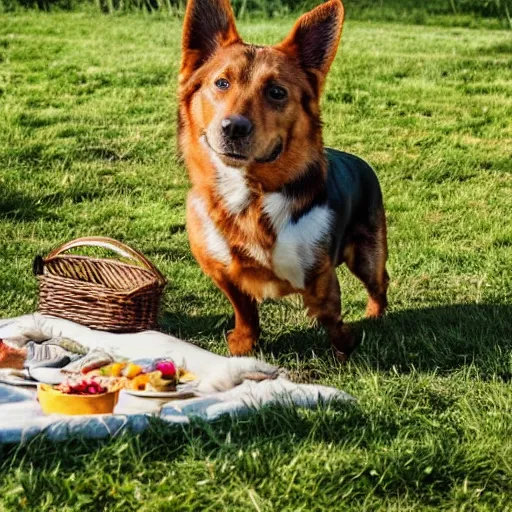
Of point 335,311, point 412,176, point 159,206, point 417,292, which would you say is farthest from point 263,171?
point 412,176

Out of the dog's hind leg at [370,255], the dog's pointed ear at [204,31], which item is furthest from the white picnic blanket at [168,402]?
the dog's pointed ear at [204,31]

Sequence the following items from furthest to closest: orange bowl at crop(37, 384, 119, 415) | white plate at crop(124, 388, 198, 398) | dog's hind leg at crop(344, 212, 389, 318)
Answer: 1. dog's hind leg at crop(344, 212, 389, 318)
2. white plate at crop(124, 388, 198, 398)
3. orange bowl at crop(37, 384, 119, 415)

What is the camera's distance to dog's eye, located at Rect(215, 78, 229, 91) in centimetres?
365

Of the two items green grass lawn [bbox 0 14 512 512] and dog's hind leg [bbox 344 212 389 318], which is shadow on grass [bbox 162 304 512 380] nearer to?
green grass lawn [bbox 0 14 512 512]

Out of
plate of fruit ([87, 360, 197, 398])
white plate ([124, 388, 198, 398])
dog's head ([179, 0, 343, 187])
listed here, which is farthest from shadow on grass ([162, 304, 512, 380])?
dog's head ([179, 0, 343, 187])

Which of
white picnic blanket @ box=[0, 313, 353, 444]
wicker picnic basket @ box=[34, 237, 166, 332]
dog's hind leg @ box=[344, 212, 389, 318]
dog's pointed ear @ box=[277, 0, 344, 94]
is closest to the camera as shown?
white picnic blanket @ box=[0, 313, 353, 444]

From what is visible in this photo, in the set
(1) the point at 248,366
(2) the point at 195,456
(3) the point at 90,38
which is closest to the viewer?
(2) the point at 195,456

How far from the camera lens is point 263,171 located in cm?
382

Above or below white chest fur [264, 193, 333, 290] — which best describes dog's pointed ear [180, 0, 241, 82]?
above

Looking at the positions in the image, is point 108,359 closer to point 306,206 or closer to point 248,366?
point 248,366

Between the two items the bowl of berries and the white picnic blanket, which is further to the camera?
the bowl of berries

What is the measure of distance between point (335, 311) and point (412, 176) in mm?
3347

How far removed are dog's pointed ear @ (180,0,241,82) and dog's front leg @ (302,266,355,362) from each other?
3.32 ft

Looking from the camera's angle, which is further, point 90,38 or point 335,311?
point 90,38
